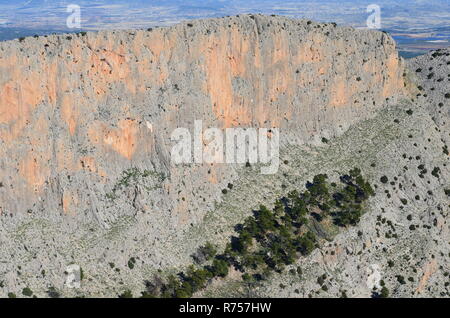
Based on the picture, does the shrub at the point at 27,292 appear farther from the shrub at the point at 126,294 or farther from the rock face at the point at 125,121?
the shrub at the point at 126,294

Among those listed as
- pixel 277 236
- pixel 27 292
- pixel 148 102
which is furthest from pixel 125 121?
pixel 277 236

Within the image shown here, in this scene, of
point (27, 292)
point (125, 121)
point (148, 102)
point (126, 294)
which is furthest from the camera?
point (148, 102)

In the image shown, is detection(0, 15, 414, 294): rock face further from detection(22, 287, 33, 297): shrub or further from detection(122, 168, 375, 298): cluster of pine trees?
detection(122, 168, 375, 298): cluster of pine trees

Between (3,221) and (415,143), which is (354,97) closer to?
(415,143)

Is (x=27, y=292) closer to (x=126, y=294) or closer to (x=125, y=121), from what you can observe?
(x=126, y=294)

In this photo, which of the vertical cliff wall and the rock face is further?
the vertical cliff wall

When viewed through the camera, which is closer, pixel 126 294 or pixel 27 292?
pixel 27 292

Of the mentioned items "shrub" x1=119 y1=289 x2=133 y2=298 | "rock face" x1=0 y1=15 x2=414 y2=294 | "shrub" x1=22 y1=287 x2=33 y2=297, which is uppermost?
"rock face" x1=0 y1=15 x2=414 y2=294

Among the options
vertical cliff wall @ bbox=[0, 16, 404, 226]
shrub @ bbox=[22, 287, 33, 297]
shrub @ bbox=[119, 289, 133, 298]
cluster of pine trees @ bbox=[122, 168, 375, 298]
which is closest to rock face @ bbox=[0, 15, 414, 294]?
vertical cliff wall @ bbox=[0, 16, 404, 226]
